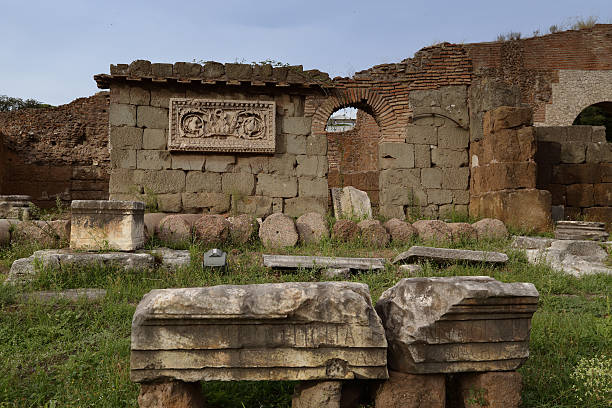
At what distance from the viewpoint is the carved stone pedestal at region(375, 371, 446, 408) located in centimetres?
203

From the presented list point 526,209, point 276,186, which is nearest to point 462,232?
point 526,209

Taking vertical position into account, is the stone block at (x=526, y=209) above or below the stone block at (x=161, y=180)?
below

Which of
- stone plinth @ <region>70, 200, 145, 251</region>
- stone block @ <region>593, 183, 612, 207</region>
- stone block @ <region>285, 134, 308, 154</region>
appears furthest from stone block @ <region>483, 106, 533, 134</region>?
stone plinth @ <region>70, 200, 145, 251</region>

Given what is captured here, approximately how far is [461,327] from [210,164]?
702 cm

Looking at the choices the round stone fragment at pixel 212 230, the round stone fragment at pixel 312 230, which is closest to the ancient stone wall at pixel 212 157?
the round stone fragment at pixel 312 230

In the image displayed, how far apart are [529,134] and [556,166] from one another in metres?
1.89

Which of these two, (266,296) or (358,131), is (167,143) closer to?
(266,296)

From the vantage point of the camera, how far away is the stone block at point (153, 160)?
8147 mm

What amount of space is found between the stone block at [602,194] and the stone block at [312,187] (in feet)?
19.0

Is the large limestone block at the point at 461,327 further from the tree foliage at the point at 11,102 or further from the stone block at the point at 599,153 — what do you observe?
the tree foliage at the point at 11,102

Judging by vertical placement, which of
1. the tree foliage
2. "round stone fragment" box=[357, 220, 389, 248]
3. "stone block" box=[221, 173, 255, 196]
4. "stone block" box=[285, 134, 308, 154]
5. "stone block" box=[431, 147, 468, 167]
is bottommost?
"round stone fragment" box=[357, 220, 389, 248]

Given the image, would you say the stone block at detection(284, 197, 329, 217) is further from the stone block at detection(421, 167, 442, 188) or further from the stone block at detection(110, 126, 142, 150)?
the stone block at detection(110, 126, 142, 150)

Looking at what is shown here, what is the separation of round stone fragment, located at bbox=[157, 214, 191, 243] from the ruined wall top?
3.29 m

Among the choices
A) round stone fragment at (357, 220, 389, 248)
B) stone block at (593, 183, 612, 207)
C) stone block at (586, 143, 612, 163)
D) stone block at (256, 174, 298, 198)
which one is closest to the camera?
round stone fragment at (357, 220, 389, 248)
